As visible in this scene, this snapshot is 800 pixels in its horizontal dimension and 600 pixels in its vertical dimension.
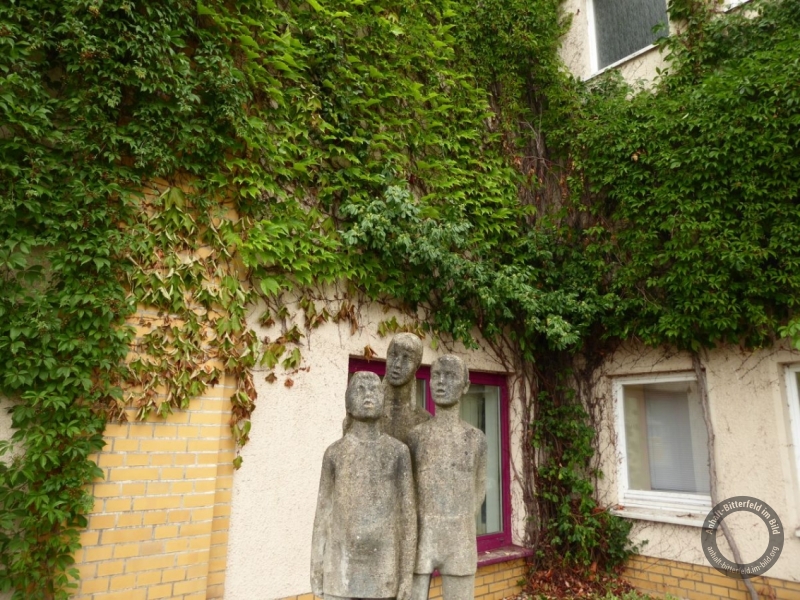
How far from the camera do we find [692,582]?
16.6ft

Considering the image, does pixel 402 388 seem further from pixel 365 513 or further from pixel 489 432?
pixel 489 432

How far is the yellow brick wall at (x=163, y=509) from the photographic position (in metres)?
3.27

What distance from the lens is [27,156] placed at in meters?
3.20

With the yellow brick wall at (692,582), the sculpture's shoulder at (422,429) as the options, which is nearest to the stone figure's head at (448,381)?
the sculpture's shoulder at (422,429)

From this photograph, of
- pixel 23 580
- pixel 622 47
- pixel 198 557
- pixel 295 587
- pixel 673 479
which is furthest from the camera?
pixel 622 47

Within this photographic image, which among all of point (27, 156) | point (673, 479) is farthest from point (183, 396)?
point (673, 479)

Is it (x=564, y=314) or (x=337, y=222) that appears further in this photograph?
(x=564, y=314)

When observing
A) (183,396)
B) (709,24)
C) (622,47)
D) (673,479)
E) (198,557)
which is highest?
(622,47)

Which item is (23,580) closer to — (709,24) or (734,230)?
(734,230)

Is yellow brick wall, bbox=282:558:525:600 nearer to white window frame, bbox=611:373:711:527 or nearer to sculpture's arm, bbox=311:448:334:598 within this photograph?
white window frame, bbox=611:373:711:527

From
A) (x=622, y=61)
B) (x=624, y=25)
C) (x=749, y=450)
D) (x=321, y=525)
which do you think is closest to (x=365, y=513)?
(x=321, y=525)

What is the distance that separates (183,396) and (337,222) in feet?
7.03

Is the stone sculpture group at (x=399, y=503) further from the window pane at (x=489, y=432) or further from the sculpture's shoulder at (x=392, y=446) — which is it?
the window pane at (x=489, y=432)

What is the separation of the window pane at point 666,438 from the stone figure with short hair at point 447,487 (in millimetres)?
3955
